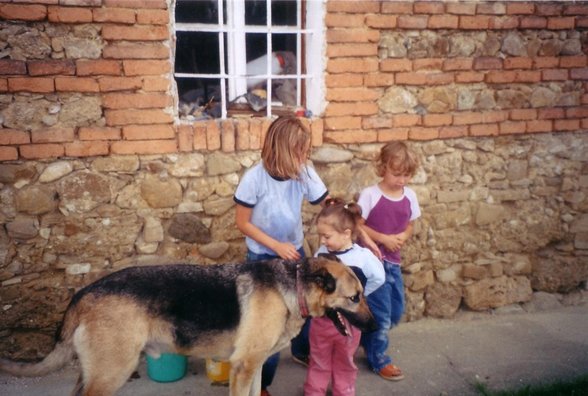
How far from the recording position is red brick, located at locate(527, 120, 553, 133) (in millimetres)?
5109

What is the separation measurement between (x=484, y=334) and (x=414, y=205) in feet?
5.73

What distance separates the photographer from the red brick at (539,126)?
16.8 feet

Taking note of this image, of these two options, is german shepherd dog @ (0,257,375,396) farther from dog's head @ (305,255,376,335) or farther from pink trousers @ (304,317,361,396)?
→ pink trousers @ (304,317,361,396)

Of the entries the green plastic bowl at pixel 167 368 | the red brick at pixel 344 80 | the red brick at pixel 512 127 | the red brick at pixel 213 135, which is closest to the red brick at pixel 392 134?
the red brick at pixel 344 80

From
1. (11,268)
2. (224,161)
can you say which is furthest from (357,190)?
(11,268)

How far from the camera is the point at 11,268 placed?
412 centimetres

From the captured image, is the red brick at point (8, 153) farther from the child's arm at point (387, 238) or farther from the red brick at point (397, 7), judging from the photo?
the red brick at point (397, 7)

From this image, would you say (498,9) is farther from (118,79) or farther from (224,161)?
(118,79)

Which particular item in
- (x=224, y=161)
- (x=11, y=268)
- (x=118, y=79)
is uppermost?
(x=118, y=79)

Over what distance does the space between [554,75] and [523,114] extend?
1.60 ft

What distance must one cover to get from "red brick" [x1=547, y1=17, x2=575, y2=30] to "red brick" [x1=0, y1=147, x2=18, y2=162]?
4.90 metres

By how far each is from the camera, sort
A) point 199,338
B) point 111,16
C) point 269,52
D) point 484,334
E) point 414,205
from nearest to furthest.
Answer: point 199,338 → point 111,16 → point 414,205 → point 269,52 → point 484,334

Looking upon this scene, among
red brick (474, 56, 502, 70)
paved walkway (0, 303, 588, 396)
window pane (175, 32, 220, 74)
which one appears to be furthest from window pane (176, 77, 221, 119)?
red brick (474, 56, 502, 70)

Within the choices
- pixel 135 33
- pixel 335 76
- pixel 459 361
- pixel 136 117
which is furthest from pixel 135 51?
pixel 459 361
